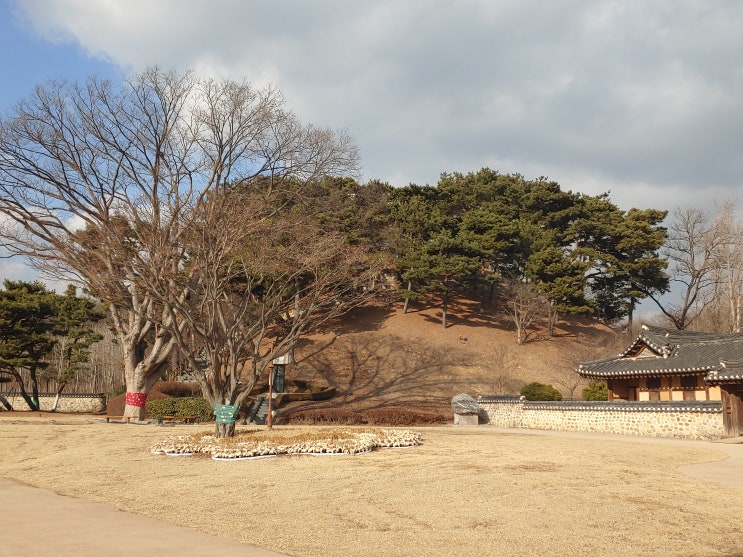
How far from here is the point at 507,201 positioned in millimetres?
54438

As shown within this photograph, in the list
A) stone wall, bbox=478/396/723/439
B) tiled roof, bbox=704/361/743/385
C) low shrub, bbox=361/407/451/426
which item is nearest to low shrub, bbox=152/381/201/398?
low shrub, bbox=361/407/451/426

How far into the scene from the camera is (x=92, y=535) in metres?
7.59

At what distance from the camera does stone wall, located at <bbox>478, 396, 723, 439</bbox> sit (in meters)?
23.4

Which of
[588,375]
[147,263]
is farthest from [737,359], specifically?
[147,263]

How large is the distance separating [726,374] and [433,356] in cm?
2321

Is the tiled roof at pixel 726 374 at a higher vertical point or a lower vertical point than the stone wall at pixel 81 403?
higher

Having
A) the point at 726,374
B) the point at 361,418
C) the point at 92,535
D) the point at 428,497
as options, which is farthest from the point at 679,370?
the point at 92,535

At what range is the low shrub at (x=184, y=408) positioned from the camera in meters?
30.4

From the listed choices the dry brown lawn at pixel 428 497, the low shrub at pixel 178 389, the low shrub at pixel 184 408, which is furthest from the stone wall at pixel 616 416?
the low shrub at pixel 178 389

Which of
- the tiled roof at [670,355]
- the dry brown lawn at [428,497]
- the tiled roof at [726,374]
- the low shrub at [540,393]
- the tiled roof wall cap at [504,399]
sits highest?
the tiled roof at [670,355]

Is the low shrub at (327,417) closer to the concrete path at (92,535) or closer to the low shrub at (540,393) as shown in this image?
the low shrub at (540,393)

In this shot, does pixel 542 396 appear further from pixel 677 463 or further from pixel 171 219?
pixel 171 219

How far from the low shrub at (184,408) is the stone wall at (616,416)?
45.6 ft

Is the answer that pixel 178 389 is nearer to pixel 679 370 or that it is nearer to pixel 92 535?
pixel 679 370
